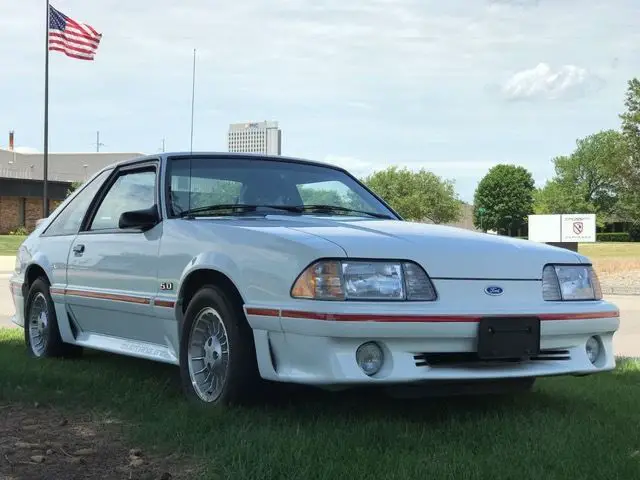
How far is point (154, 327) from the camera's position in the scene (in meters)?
5.07

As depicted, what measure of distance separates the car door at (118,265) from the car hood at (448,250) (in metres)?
1.07

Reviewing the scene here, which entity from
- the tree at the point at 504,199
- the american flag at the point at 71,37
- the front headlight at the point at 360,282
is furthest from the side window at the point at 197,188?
the tree at the point at 504,199

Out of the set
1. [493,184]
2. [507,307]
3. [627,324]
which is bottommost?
[627,324]

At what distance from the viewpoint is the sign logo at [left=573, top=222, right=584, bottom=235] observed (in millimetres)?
31344

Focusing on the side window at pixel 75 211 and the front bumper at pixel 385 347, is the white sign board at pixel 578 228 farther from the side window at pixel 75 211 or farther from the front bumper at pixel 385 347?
the front bumper at pixel 385 347

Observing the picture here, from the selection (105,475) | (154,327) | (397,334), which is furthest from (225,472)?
(154,327)

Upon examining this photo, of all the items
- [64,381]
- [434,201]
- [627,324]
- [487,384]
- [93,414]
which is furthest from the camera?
[434,201]

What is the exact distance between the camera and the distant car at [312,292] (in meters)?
3.95

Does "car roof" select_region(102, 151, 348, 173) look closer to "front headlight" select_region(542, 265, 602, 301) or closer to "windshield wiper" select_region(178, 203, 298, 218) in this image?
"windshield wiper" select_region(178, 203, 298, 218)

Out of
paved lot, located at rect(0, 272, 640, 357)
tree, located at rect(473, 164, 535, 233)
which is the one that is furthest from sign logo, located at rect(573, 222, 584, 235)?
tree, located at rect(473, 164, 535, 233)

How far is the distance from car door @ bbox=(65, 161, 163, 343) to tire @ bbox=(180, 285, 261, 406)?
468mm

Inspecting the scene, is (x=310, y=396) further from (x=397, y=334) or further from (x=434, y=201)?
(x=434, y=201)

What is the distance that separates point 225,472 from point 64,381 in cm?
238

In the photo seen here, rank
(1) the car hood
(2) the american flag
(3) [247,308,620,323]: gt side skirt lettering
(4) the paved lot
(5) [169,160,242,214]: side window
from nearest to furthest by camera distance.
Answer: (3) [247,308,620,323]: gt side skirt lettering < (1) the car hood < (5) [169,160,242,214]: side window < (4) the paved lot < (2) the american flag
